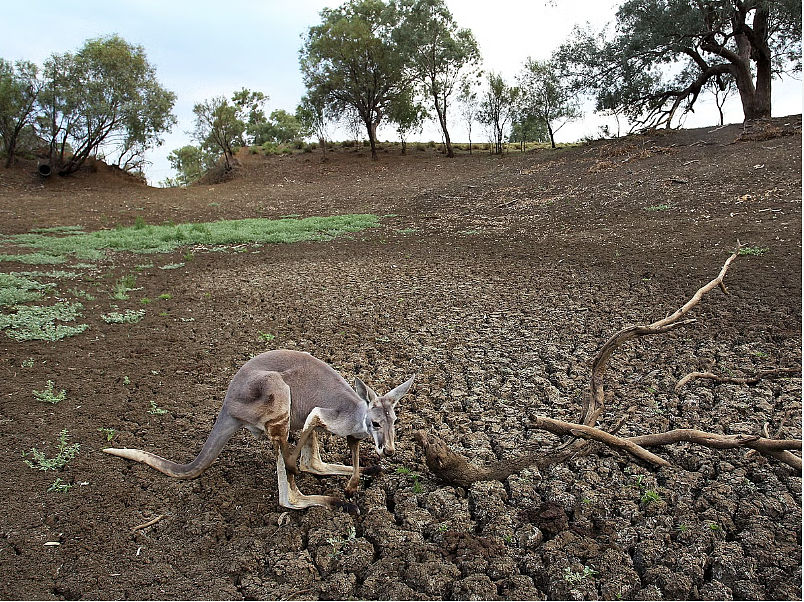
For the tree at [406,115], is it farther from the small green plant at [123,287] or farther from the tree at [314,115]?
the small green plant at [123,287]

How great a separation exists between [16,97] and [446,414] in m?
28.8

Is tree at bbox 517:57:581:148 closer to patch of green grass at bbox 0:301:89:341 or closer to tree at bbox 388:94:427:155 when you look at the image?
tree at bbox 388:94:427:155

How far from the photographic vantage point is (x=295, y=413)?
3.67 meters

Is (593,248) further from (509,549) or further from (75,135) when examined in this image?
(75,135)

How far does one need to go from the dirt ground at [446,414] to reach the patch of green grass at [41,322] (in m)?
0.22

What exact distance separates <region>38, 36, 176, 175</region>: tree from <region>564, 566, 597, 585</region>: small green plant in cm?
2902

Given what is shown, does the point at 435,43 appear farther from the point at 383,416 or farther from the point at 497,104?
the point at 383,416

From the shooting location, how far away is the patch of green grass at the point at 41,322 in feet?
22.4

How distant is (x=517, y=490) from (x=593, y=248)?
7407mm

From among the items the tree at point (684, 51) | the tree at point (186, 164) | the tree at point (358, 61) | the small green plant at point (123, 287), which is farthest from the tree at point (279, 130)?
the small green plant at point (123, 287)

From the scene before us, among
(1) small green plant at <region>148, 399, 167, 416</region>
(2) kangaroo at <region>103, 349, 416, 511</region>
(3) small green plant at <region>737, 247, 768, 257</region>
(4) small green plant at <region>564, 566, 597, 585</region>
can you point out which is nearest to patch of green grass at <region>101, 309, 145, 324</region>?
(1) small green plant at <region>148, 399, 167, 416</region>

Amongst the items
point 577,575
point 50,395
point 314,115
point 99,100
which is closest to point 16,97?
point 99,100

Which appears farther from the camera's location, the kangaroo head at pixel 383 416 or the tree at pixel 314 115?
the tree at pixel 314 115

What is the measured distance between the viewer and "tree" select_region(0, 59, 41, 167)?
84.1 ft
